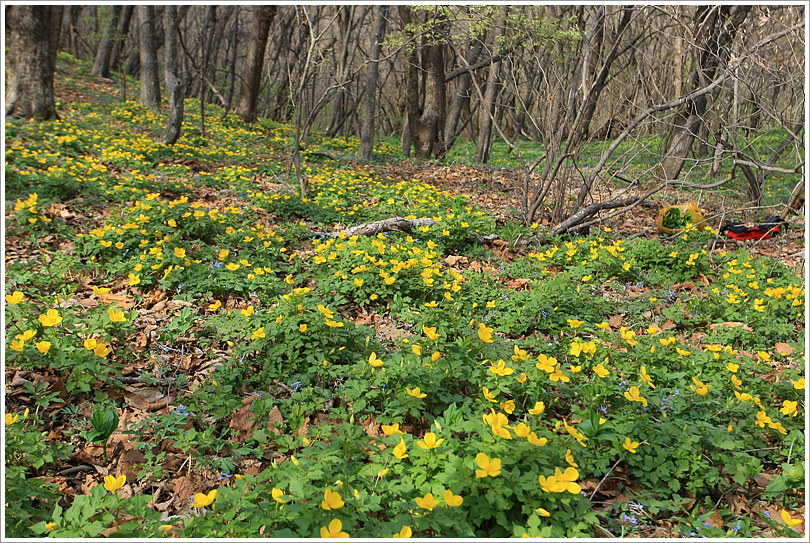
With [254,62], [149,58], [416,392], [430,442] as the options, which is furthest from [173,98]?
[430,442]

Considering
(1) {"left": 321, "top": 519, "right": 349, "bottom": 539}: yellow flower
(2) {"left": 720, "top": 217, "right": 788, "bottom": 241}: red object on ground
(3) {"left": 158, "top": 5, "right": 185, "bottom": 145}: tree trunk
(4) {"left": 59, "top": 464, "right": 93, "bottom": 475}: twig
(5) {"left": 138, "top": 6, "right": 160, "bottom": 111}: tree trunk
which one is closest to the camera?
(1) {"left": 321, "top": 519, "right": 349, "bottom": 539}: yellow flower

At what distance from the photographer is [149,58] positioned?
35.4 ft

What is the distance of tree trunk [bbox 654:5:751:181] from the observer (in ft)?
18.9

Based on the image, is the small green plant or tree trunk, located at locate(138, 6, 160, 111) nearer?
the small green plant

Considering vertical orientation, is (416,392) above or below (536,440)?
below

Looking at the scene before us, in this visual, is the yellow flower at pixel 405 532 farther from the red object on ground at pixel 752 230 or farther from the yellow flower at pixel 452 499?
the red object on ground at pixel 752 230

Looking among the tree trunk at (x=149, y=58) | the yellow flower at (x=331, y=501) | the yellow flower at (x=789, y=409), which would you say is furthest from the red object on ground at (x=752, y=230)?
the tree trunk at (x=149, y=58)

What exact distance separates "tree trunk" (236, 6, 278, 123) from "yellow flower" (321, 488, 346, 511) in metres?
12.5

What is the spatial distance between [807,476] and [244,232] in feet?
14.2

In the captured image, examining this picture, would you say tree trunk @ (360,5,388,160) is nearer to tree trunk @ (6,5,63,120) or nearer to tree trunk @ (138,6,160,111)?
tree trunk @ (138,6,160,111)

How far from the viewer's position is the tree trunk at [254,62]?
11.4m

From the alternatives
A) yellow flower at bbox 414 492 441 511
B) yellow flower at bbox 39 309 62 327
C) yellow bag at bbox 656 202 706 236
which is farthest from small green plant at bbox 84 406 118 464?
yellow bag at bbox 656 202 706 236

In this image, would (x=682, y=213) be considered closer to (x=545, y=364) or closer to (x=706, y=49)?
(x=706, y=49)

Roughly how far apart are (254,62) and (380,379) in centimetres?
1180
